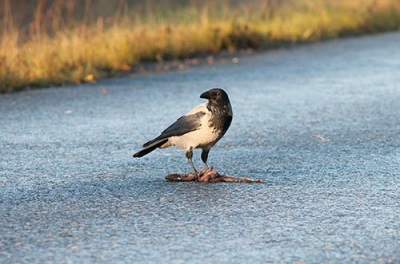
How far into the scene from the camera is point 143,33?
14867 millimetres

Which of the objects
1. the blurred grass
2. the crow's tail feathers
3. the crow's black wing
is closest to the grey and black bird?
the crow's black wing

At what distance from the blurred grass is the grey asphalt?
28.5 inches

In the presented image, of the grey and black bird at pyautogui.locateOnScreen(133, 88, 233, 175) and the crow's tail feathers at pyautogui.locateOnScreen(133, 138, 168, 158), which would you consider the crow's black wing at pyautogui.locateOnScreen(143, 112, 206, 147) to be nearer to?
the grey and black bird at pyautogui.locateOnScreen(133, 88, 233, 175)

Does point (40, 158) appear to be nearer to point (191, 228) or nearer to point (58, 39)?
point (191, 228)

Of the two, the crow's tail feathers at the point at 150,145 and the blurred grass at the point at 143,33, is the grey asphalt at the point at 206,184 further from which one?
the blurred grass at the point at 143,33

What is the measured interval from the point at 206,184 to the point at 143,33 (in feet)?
27.2

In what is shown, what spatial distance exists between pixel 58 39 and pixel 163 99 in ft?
11.9

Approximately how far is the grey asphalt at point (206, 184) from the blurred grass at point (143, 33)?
72 centimetres

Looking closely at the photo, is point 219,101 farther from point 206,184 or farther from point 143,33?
point 143,33

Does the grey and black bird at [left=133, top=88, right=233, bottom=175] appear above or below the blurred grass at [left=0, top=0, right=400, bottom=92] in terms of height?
above

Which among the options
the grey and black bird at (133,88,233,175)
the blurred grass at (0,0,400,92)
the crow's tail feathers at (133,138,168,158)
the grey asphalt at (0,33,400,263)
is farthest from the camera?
the blurred grass at (0,0,400,92)

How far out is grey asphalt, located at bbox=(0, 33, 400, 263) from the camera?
5133mm

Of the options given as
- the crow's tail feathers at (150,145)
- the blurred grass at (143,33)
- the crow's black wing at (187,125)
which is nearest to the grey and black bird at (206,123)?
the crow's black wing at (187,125)

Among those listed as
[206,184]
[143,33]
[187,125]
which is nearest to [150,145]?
[187,125]
